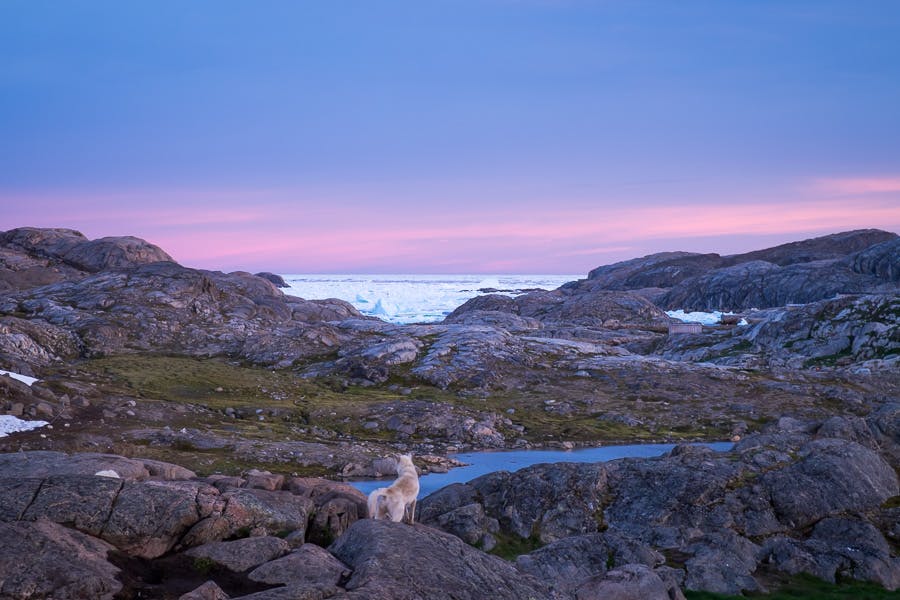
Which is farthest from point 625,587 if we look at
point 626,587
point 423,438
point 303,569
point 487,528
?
point 423,438

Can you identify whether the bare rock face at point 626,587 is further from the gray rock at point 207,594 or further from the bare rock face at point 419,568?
the gray rock at point 207,594

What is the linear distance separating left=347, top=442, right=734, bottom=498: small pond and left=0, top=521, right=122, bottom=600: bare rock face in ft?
138

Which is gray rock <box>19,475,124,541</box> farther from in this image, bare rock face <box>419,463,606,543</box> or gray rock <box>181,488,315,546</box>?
bare rock face <box>419,463,606,543</box>

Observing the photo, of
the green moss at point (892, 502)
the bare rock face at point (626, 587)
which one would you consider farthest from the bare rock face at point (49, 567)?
the green moss at point (892, 502)

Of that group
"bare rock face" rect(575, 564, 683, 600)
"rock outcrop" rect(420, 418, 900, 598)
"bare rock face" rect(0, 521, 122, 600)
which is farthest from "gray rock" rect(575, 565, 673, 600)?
"bare rock face" rect(0, 521, 122, 600)

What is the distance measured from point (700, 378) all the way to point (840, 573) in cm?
6617

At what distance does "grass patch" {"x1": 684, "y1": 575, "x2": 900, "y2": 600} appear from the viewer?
31.5 metres

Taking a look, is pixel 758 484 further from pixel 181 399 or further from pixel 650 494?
pixel 181 399

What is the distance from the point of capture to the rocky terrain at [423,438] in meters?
21.5

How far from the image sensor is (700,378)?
98438 millimetres

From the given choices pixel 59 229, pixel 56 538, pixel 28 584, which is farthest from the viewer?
pixel 59 229

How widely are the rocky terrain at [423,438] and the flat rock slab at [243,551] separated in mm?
117

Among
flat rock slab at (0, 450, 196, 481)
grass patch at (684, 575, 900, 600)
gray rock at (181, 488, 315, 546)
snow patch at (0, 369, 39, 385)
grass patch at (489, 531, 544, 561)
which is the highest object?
gray rock at (181, 488, 315, 546)

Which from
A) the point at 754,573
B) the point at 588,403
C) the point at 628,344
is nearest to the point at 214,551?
the point at 754,573
